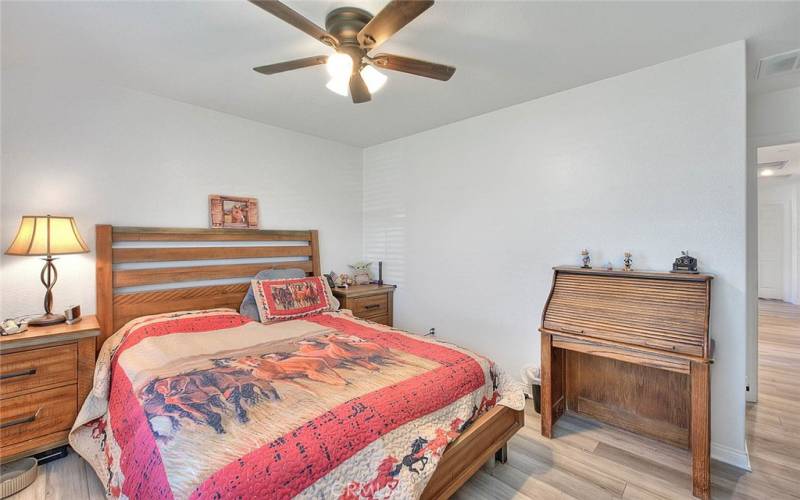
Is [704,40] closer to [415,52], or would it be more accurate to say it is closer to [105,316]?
[415,52]

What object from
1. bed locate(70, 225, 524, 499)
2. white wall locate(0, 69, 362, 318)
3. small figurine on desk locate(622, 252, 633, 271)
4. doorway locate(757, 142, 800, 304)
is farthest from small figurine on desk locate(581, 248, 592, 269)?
doorway locate(757, 142, 800, 304)

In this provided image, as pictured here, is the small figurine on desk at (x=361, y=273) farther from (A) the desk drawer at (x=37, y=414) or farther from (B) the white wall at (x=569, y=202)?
(A) the desk drawer at (x=37, y=414)

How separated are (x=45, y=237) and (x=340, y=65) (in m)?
2.13

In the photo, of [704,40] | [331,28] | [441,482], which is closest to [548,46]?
[704,40]

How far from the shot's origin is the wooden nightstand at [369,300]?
3.52 metres

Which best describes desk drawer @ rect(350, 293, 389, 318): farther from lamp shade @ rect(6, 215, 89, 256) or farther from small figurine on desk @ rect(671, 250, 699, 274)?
small figurine on desk @ rect(671, 250, 699, 274)

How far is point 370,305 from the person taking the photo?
12.3ft

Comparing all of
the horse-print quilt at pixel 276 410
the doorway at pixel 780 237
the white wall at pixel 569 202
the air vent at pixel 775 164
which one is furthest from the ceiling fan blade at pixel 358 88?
the doorway at pixel 780 237

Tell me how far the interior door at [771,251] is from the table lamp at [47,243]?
10846 mm

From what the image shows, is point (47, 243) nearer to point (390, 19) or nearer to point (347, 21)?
point (347, 21)

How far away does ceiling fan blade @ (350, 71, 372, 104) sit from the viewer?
1804mm

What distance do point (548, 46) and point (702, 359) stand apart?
6.51ft

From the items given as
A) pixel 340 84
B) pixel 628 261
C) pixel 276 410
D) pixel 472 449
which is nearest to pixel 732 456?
pixel 628 261

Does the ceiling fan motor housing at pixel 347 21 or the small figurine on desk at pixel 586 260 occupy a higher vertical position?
the ceiling fan motor housing at pixel 347 21
